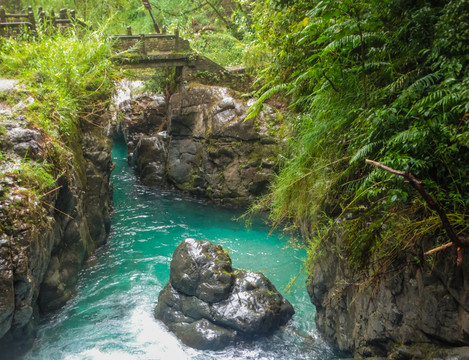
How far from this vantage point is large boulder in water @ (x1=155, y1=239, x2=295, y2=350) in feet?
19.4

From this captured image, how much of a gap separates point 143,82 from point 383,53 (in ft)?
38.5

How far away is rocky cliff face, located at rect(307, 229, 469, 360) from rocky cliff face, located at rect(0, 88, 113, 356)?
4.13m

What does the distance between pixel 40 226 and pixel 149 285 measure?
2.81 metres

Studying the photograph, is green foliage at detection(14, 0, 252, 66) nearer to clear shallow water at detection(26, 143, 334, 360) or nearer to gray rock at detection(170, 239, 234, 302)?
clear shallow water at detection(26, 143, 334, 360)

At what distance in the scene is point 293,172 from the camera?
514 centimetres

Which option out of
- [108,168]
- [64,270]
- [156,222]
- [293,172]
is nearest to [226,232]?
[156,222]

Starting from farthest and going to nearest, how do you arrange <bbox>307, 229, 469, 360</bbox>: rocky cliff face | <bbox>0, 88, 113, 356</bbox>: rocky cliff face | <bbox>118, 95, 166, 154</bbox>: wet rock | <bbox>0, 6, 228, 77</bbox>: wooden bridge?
<bbox>118, 95, 166, 154</bbox>: wet rock
<bbox>0, 6, 228, 77</bbox>: wooden bridge
<bbox>0, 88, 113, 356</bbox>: rocky cliff face
<bbox>307, 229, 469, 360</bbox>: rocky cliff face

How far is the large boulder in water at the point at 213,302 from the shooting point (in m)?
5.90

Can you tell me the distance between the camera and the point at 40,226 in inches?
217

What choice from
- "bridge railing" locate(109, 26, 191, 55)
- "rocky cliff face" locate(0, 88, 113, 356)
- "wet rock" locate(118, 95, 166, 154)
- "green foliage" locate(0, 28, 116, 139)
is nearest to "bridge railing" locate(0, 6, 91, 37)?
"green foliage" locate(0, 28, 116, 139)

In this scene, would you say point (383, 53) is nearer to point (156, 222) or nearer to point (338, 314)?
point (338, 314)

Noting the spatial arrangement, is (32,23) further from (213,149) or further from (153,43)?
(213,149)

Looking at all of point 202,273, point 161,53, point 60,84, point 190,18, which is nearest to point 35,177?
point 60,84

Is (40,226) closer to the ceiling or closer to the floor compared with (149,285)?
closer to the ceiling
